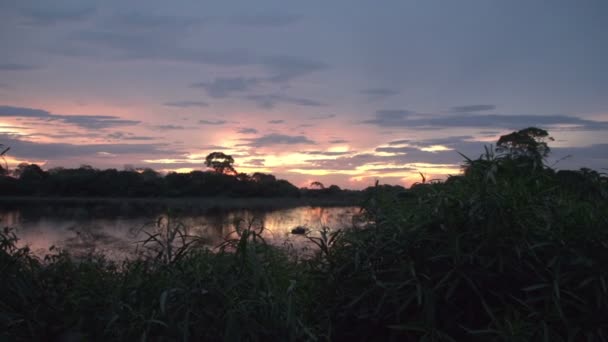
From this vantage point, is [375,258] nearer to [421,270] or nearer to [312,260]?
[421,270]

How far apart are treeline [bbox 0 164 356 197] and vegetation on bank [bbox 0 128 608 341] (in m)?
20.1

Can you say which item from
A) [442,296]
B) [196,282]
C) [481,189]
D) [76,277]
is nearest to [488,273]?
[442,296]

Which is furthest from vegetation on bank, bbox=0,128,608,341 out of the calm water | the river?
the river

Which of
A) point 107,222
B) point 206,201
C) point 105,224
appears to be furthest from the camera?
point 206,201

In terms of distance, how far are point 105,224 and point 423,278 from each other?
61.8 ft

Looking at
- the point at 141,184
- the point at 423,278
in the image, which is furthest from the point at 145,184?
the point at 423,278

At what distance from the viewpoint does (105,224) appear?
1992 centimetres

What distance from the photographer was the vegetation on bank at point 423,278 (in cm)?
290

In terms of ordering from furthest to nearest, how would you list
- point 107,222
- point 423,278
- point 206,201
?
point 206,201
point 107,222
point 423,278

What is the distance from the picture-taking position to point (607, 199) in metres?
3.59

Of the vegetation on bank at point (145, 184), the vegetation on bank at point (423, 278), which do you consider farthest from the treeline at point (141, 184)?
the vegetation on bank at point (423, 278)

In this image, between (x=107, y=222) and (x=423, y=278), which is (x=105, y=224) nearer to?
(x=107, y=222)

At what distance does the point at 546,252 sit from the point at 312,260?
167 centimetres

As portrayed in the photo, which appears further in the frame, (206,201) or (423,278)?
(206,201)
